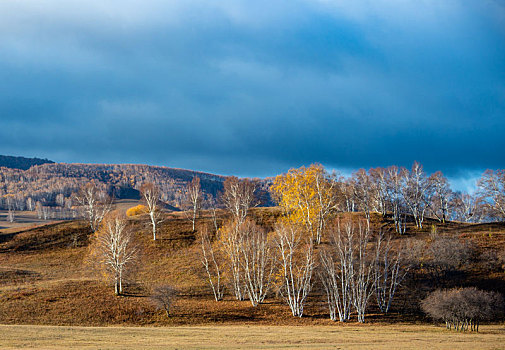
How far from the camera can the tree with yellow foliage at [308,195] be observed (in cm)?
6681

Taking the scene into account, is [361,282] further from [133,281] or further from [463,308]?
[133,281]

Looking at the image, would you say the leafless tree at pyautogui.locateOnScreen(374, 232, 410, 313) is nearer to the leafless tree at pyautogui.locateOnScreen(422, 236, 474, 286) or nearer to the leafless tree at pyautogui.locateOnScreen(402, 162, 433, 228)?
the leafless tree at pyautogui.locateOnScreen(422, 236, 474, 286)

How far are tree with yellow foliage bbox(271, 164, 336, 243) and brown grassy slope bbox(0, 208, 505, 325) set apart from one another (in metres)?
14.9

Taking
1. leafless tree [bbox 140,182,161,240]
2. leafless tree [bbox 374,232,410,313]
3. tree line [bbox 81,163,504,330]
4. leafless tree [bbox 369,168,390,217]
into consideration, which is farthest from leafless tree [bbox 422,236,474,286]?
leafless tree [bbox 140,182,161,240]

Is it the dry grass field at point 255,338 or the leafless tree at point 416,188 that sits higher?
the leafless tree at point 416,188

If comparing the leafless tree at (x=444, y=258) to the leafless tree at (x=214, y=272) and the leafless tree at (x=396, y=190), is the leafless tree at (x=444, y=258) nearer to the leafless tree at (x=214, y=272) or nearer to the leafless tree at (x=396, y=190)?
the leafless tree at (x=396, y=190)

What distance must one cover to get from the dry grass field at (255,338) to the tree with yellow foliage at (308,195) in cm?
2877

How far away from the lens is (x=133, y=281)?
59750mm

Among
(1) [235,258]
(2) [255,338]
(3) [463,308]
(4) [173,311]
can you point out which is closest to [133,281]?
(4) [173,311]

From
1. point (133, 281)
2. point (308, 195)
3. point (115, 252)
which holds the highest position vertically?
point (308, 195)

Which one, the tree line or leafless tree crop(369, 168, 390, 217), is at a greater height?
leafless tree crop(369, 168, 390, 217)

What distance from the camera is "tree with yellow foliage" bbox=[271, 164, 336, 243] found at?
219 feet

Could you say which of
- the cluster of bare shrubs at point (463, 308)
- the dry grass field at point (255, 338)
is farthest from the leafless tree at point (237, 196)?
the cluster of bare shrubs at point (463, 308)

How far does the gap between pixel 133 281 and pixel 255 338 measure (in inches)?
1380
